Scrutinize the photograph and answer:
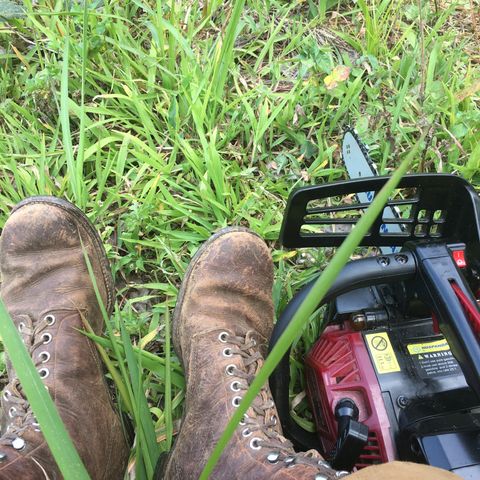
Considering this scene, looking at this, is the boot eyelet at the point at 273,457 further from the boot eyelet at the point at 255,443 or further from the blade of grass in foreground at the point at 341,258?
the blade of grass in foreground at the point at 341,258

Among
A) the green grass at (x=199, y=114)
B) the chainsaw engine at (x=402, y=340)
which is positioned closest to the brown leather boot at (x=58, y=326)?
the green grass at (x=199, y=114)

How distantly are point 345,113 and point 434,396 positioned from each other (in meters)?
1.03

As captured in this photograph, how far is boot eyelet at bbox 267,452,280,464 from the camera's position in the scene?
40.1 inches

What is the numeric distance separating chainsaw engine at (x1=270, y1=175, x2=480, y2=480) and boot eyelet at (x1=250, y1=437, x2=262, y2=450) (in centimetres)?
11

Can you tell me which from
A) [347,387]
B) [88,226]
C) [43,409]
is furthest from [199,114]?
Result: [43,409]

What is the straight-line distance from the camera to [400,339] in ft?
3.65

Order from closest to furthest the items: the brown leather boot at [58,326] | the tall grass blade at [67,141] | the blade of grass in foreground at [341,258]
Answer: the blade of grass in foreground at [341,258]
the brown leather boot at [58,326]
the tall grass blade at [67,141]

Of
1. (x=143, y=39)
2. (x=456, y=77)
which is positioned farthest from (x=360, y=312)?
(x=143, y=39)

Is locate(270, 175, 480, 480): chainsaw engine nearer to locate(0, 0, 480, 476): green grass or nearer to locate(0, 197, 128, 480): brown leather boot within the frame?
locate(0, 0, 480, 476): green grass

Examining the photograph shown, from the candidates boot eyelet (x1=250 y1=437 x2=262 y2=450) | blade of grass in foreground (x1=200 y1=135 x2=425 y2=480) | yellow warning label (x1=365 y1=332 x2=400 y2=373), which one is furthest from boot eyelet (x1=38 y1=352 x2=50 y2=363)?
blade of grass in foreground (x1=200 y1=135 x2=425 y2=480)

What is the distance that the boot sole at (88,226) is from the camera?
1378mm

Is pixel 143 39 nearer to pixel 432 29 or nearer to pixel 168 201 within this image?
pixel 168 201

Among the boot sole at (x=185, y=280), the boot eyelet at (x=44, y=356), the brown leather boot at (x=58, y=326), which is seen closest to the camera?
the brown leather boot at (x=58, y=326)

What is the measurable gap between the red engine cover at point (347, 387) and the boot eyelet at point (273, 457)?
0.48 feet
